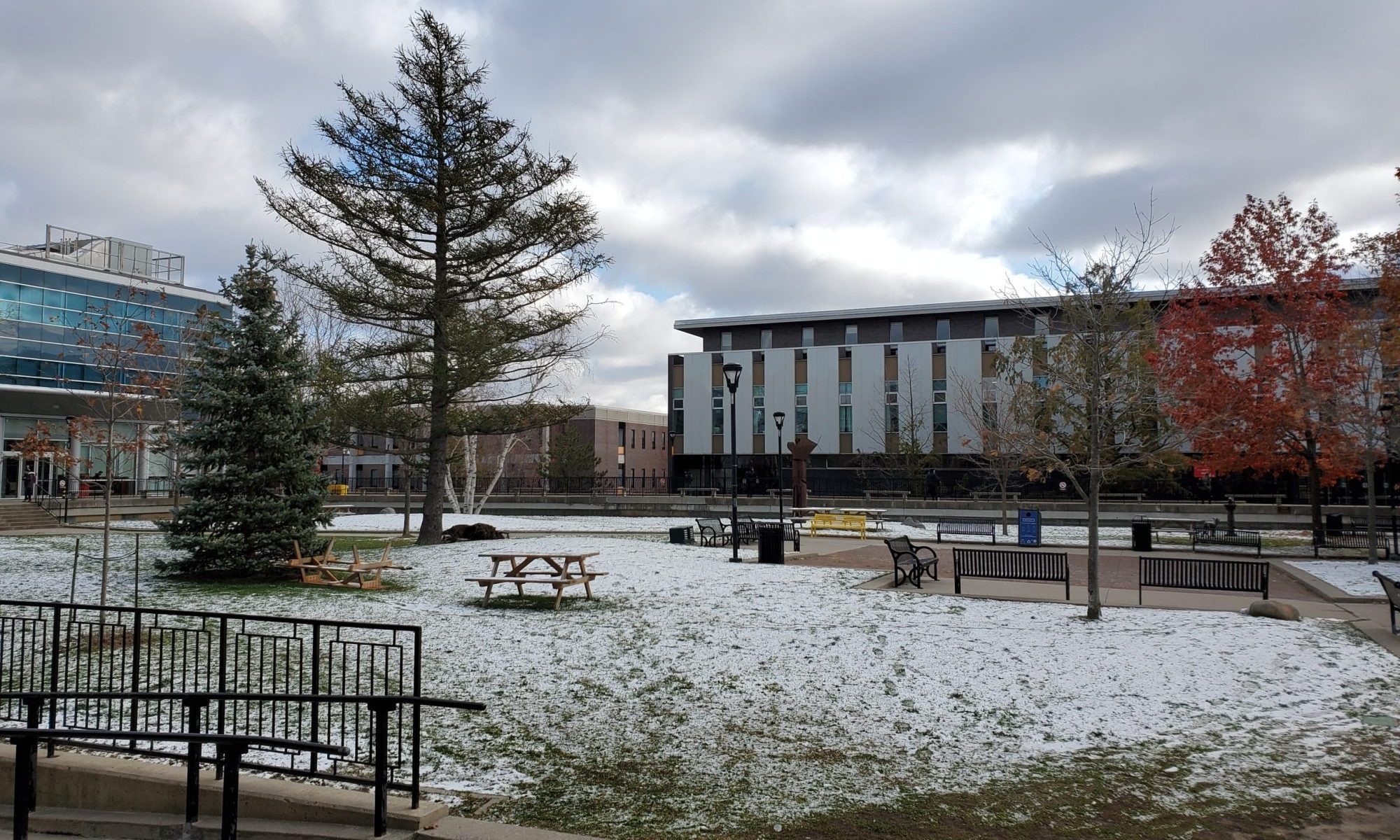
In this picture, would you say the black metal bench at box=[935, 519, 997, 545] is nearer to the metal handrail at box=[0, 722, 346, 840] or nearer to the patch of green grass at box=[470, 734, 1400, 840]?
the patch of green grass at box=[470, 734, 1400, 840]

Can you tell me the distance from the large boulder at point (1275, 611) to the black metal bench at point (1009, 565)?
316 cm

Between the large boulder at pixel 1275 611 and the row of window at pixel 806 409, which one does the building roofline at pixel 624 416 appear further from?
the large boulder at pixel 1275 611

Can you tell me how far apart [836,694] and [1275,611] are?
769 cm

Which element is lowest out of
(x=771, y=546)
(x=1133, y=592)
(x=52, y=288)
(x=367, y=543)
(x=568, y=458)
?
(x=1133, y=592)

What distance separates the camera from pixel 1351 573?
1897 cm

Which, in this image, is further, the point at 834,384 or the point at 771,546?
the point at 834,384

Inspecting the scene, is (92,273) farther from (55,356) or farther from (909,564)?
(909,564)

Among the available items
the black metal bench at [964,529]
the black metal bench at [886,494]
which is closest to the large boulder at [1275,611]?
the black metal bench at [964,529]

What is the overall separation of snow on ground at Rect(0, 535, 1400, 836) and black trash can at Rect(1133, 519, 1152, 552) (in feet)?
42.6

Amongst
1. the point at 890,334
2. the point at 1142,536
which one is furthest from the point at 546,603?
the point at 890,334

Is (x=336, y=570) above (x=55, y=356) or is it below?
below

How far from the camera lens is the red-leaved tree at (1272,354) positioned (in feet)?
73.2

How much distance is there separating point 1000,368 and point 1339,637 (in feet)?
61.7

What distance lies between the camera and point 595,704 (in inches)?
336
